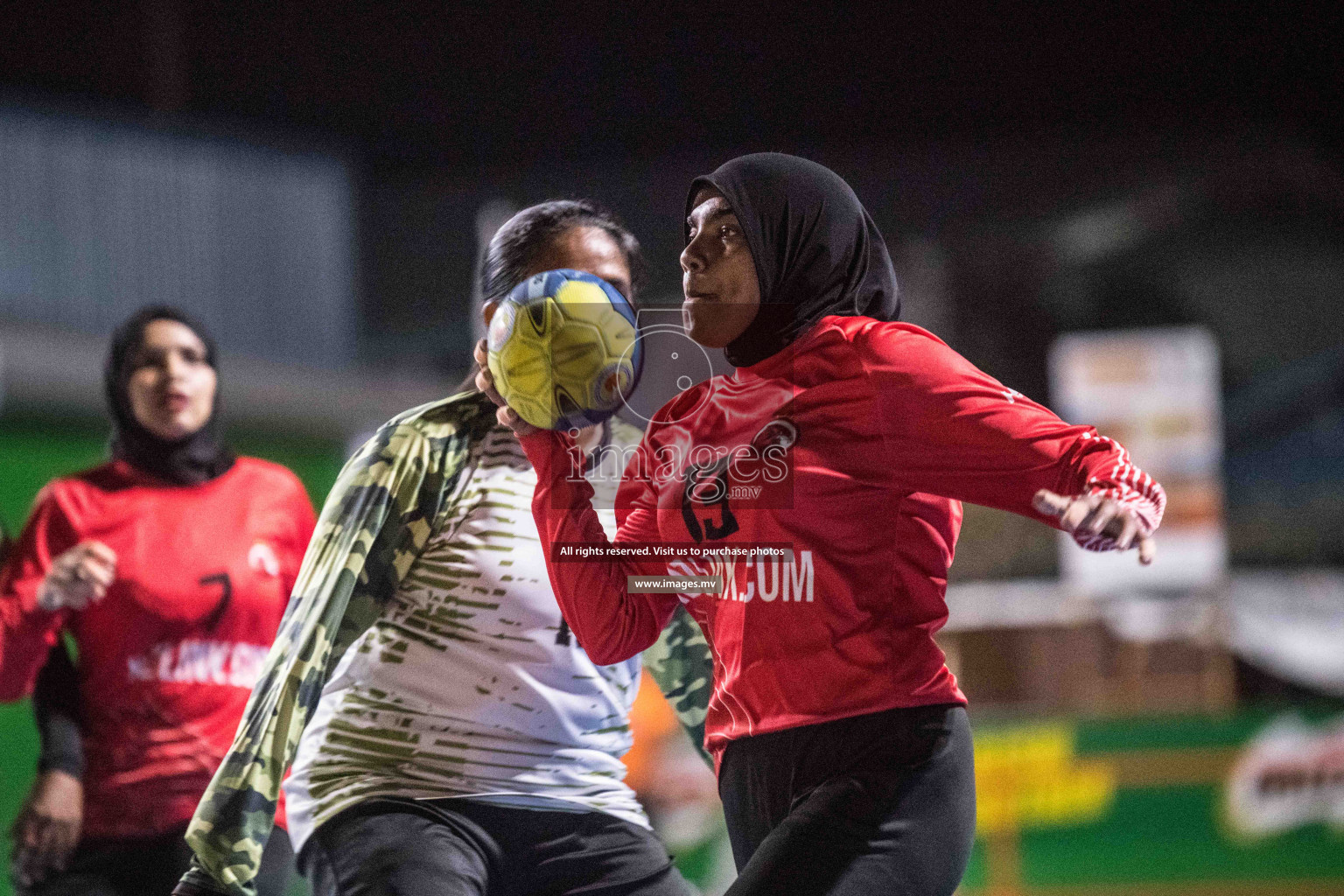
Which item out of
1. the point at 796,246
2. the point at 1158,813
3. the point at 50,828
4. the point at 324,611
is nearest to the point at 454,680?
the point at 324,611

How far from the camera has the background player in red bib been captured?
238 centimetres

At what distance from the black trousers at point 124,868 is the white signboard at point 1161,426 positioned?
604cm

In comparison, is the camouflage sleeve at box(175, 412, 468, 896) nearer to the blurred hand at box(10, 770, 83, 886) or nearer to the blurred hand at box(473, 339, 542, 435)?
the blurred hand at box(473, 339, 542, 435)

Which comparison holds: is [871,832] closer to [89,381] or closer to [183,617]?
[183,617]

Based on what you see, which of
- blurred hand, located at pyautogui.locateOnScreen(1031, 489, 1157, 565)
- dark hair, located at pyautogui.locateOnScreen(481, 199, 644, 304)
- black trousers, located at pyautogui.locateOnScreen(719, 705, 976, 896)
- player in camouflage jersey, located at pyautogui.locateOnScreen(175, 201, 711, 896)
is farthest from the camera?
dark hair, located at pyautogui.locateOnScreen(481, 199, 644, 304)

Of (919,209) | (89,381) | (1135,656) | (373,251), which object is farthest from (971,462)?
(373,251)

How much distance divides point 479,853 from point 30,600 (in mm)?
1284

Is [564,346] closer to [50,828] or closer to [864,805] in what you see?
[864,805]

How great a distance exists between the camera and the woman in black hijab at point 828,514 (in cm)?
137

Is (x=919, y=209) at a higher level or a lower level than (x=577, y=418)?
higher

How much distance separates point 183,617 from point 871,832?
153 centimetres

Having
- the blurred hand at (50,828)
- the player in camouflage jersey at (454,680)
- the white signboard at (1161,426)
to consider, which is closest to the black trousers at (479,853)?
the player in camouflage jersey at (454,680)

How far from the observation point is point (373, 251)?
11391mm

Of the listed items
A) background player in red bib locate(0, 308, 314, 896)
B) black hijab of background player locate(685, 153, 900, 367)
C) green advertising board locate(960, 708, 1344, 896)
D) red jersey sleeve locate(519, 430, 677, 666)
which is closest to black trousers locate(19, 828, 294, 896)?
background player in red bib locate(0, 308, 314, 896)
